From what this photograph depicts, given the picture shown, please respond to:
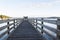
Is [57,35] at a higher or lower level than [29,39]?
higher

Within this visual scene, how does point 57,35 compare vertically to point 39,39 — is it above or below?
above

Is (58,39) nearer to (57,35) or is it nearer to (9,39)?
(57,35)

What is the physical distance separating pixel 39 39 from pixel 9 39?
5.20 ft

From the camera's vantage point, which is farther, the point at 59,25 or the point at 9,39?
the point at 9,39

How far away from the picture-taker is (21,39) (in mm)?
9008

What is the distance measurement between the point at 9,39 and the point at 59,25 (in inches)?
166

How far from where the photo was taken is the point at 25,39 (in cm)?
902

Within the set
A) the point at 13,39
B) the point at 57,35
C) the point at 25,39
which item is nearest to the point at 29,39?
the point at 25,39

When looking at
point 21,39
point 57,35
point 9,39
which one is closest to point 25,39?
point 21,39

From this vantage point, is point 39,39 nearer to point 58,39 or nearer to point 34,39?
point 34,39

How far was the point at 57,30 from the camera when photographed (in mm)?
5527

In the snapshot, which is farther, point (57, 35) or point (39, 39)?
point (39, 39)

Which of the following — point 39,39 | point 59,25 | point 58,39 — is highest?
point 59,25

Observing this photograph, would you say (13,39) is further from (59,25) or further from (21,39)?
(59,25)
